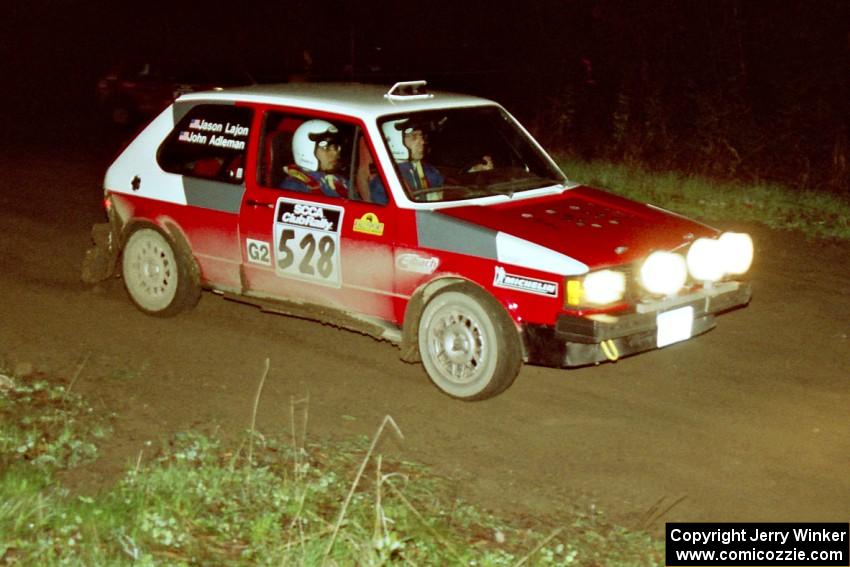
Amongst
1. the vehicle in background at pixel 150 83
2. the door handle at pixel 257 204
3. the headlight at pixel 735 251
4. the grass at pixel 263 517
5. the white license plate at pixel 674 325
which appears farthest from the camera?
the vehicle in background at pixel 150 83

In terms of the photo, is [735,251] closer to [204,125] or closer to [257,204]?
[257,204]

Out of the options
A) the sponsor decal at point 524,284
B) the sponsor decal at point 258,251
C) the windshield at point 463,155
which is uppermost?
the windshield at point 463,155

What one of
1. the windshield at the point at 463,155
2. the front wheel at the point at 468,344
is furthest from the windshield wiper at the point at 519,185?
the front wheel at the point at 468,344

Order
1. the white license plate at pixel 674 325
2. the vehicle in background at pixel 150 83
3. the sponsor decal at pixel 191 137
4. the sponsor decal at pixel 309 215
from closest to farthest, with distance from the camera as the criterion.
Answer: the white license plate at pixel 674 325 → the sponsor decal at pixel 309 215 → the sponsor decal at pixel 191 137 → the vehicle in background at pixel 150 83

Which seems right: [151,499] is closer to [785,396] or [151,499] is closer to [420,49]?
[785,396]

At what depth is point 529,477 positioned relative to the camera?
590 cm

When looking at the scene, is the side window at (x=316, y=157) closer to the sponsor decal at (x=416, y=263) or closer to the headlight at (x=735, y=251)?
the sponsor decal at (x=416, y=263)

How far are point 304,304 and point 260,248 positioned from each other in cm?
47

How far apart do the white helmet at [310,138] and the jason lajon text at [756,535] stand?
3.59 meters

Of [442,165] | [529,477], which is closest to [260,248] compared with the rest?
[442,165]

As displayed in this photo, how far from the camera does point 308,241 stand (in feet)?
24.7

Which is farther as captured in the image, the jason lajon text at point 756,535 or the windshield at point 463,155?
the windshield at point 463,155

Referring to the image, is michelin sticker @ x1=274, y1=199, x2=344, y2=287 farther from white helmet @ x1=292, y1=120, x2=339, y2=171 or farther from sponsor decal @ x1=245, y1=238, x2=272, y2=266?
white helmet @ x1=292, y1=120, x2=339, y2=171

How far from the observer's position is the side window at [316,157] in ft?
24.4
